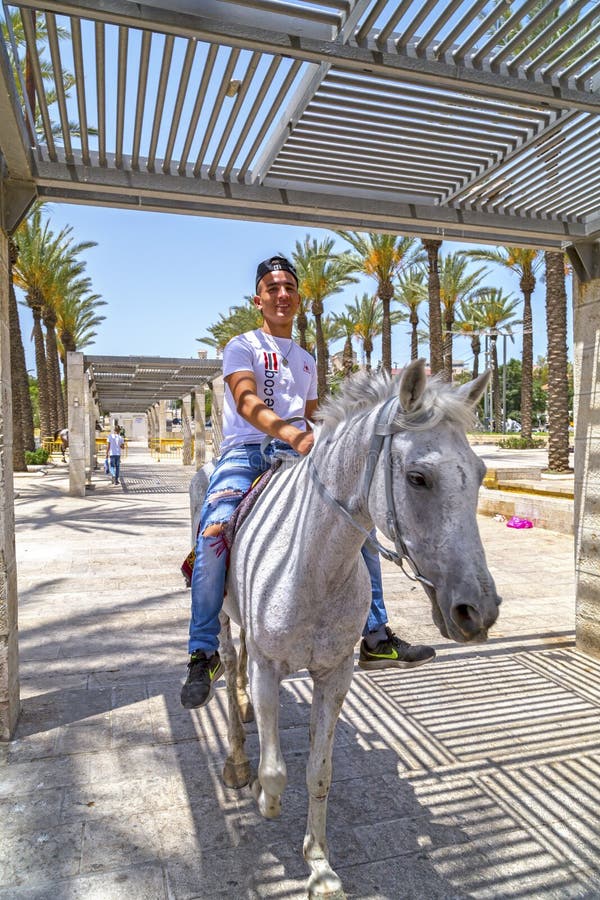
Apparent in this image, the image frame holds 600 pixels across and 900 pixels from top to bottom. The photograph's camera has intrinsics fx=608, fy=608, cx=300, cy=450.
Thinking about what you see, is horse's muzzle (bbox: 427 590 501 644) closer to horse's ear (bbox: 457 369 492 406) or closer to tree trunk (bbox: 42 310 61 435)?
horse's ear (bbox: 457 369 492 406)

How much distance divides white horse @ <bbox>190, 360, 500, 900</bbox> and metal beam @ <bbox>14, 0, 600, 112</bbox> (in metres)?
1.72

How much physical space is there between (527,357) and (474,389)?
3205 centimetres

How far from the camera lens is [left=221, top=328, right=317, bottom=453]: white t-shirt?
3256mm

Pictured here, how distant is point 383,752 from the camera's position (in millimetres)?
3799

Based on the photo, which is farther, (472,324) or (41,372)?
(472,324)

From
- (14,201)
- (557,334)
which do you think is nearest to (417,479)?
(14,201)

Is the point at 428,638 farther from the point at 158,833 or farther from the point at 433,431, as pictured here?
the point at 433,431

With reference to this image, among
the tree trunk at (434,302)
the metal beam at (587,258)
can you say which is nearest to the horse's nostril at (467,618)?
the metal beam at (587,258)

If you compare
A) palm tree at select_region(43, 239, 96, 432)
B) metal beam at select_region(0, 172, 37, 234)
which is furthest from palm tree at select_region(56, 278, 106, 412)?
metal beam at select_region(0, 172, 37, 234)

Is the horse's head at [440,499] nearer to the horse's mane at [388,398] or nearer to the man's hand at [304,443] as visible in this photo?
the horse's mane at [388,398]

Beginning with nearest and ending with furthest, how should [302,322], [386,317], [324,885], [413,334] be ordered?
[324,885] → [386,317] → [302,322] → [413,334]

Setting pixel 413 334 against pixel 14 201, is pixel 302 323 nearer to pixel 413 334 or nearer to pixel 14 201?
pixel 413 334

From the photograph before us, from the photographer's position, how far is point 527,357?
31.8 m

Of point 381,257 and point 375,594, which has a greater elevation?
point 381,257
